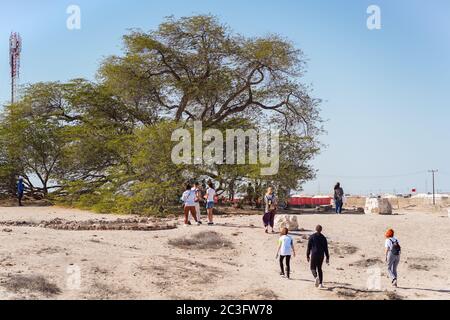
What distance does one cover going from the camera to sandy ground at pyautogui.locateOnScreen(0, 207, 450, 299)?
1329cm

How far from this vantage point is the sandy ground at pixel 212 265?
13.3m

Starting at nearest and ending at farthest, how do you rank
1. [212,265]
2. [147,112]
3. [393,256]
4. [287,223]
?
[393,256]
[212,265]
[287,223]
[147,112]

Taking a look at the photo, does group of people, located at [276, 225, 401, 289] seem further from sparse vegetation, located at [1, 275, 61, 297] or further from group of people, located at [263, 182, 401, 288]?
sparse vegetation, located at [1, 275, 61, 297]

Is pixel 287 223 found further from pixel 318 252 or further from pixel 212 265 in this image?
pixel 318 252

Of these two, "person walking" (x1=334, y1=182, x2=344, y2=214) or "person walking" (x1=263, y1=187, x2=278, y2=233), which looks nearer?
"person walking" (x1=263, y1=187, x2=278, y2=233)

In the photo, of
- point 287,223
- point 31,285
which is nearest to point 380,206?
point 287,223

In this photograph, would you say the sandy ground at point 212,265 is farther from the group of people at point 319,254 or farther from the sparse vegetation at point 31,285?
the group of people at point 319,254

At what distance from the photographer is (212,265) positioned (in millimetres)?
16328

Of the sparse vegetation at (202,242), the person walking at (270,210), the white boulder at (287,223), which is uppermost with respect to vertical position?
the person walking at (270,210)

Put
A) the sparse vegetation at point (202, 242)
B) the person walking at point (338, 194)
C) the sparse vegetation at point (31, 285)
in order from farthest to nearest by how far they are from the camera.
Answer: the person walking at point (338, 194), the sparse vegetation at point (202, 242), the sparse vegetation at point (31, 285)

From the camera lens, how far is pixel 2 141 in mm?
38562

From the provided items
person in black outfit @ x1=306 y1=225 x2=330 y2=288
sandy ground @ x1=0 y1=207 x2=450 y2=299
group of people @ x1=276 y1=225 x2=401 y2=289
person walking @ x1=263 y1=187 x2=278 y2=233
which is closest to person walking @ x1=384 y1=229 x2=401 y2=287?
group of people @ x1=276 y1=225 x2=401 y2=289

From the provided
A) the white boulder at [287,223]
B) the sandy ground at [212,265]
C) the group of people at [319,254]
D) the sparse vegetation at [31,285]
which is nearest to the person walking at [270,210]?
the sandy ground at [212,265]

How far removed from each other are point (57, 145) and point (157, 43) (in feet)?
32.0
